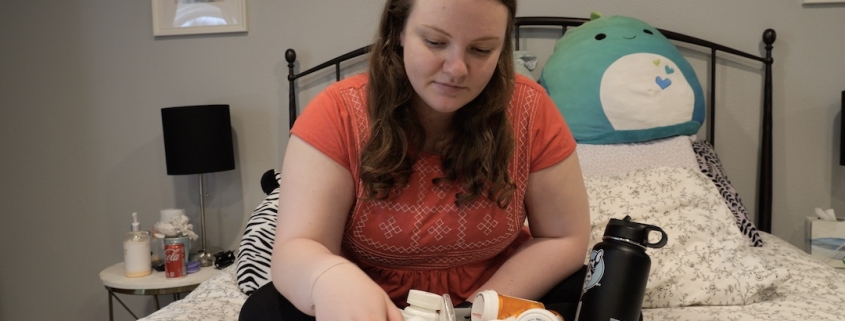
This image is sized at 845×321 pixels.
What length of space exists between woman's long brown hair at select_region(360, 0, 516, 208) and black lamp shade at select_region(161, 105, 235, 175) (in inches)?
45.2

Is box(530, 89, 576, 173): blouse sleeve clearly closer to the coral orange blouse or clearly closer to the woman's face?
the coral orange blouse

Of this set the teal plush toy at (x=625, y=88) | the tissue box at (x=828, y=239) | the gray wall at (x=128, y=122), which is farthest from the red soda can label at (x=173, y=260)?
the tissue box at (x=828, y=239)

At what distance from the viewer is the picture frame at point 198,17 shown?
2.23m

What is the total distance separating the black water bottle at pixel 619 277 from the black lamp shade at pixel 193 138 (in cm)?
148

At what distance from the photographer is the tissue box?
1.86 meters

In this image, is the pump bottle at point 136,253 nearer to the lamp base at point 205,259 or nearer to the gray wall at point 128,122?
the lamp base at point 205,259

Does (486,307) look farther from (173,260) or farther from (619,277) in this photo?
(173,260)

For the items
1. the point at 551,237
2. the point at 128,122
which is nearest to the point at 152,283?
the point at 128,122

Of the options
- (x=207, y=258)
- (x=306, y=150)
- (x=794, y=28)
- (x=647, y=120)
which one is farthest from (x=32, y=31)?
(x=794, y=28)

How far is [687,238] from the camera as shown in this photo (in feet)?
4.54

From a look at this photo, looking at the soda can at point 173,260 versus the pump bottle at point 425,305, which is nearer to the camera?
the pump bottle at point 425,305

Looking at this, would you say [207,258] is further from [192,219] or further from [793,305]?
[793,305]

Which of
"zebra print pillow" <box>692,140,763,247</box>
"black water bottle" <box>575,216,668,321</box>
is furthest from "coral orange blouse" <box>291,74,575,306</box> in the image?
"zebra print pillow" <box>692,140,763,247</box>

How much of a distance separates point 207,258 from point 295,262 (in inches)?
53.5
